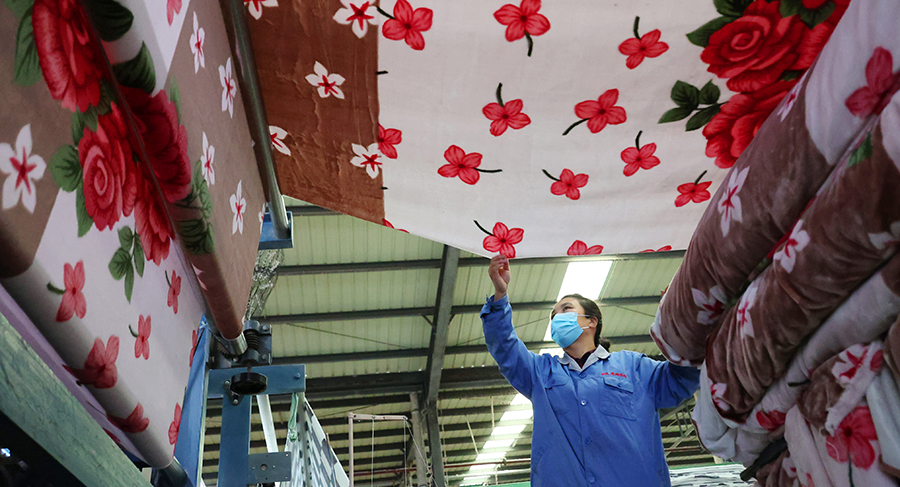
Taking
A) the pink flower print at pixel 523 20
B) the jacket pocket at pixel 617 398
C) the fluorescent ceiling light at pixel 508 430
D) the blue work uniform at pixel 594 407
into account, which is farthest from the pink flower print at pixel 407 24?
the fluorescent ceiling light at pixel 508 430

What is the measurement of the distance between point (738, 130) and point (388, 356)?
24.9 feet

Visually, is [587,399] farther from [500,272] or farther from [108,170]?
[108,170]

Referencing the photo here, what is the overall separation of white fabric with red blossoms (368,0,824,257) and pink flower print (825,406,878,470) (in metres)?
0.30

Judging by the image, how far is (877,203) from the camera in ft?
1.87

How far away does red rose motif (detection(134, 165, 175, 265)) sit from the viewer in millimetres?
792

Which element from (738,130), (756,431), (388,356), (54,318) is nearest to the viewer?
(54,318)

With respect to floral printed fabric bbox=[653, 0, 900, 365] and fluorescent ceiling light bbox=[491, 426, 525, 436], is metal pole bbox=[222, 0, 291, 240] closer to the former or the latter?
floral printed fabric bbox=[653, 0, 900, 365]

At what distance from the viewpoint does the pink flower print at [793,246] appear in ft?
2.26

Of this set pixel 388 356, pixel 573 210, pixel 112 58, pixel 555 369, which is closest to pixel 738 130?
pixel 573 210

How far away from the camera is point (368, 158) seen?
1.44 m

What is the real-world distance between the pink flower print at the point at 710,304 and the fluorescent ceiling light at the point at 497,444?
12.1 metres

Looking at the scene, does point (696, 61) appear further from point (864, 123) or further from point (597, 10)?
point (864, 123)

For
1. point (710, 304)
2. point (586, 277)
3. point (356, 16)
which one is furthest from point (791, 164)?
point (586, 277)

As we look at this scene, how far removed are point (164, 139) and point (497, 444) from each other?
12.8m
